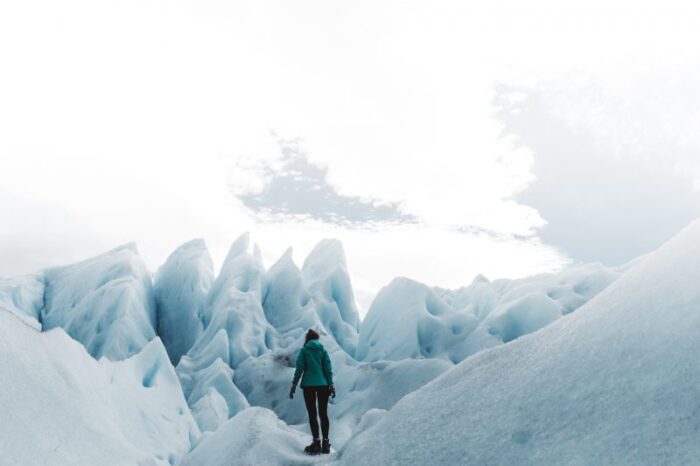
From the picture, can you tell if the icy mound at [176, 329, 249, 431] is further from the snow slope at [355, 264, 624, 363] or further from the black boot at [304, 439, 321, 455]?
the black boot at [304, 439, 321, 455]

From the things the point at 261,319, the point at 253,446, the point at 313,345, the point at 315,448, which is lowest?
the point at 261,319

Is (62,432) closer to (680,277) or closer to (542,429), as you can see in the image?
(542,429)

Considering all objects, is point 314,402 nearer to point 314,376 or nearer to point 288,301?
point 314,376

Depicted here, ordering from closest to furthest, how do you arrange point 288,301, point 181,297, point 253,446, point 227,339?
point 253,446, point 227,339, point 181,297, point 288,301

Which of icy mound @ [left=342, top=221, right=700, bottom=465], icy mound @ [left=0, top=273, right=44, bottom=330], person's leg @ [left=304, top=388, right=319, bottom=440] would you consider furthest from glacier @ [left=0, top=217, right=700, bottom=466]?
icy mound @ [left=0, top=273, right=44, bottom=330]

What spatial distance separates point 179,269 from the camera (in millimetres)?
34531

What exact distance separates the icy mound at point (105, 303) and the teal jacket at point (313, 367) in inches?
854

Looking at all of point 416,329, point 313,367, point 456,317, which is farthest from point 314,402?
point 456,317

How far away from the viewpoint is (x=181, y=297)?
3306 cm

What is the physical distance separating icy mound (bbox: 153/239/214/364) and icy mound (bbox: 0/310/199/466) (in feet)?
78.1

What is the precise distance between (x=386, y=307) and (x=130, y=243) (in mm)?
17971

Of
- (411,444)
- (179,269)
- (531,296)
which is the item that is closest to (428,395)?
(411,444)

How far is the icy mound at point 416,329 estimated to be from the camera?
24.4 metres

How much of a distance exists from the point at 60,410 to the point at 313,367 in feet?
8.41
